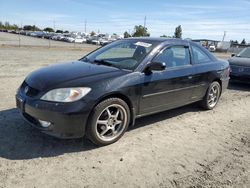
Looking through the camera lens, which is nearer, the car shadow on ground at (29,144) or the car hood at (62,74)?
the car shadow on ground at (29,144)

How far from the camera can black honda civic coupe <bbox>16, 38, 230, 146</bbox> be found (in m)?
3.58

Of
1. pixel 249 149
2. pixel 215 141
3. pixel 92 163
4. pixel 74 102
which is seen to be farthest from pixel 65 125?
pixel 249 149

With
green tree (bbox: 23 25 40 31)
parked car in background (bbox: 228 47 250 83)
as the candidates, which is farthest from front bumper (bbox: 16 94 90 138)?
green tree (bbox: 23 25 40 31)

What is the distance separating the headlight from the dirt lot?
2.34ft

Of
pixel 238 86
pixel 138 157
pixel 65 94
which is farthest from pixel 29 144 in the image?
pixel 238 86

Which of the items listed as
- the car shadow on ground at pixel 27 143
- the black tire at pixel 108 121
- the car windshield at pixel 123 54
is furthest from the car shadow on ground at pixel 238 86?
the black tire at pixel 108 121

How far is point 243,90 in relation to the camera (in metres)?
8.82

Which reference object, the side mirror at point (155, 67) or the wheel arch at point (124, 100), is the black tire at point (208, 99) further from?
the wheel arch at point (124, 100)

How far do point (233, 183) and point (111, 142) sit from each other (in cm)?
171

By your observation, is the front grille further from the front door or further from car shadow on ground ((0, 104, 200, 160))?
the front door

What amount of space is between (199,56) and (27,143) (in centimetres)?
379

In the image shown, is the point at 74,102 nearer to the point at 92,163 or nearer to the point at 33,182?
the point at 92,163

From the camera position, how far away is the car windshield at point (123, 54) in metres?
4.49

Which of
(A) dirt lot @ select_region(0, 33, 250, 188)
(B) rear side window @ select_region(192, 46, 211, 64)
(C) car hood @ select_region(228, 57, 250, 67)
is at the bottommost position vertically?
(A) dirt lot @ select_region(0, 33, 250, 188)
